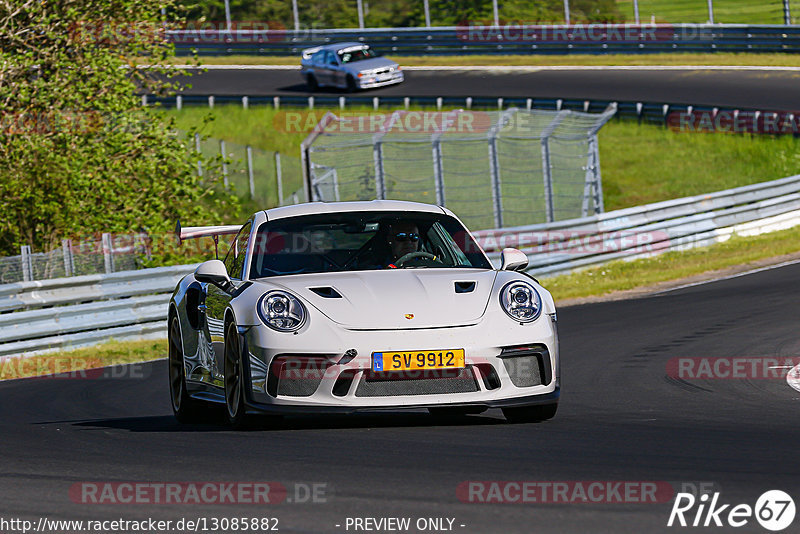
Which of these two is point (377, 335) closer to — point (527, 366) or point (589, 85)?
point (527, 366)

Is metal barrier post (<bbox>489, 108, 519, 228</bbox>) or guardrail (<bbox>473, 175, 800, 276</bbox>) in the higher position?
metal barrier post (<bbox>489, 108, 519, 228</bbox>)

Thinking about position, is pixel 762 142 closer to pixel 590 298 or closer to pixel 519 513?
pixel 590 298

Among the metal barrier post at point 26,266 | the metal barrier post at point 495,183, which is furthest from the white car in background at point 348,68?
the metal barrier post at point 26,266

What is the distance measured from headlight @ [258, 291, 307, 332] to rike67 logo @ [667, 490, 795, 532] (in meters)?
2.85

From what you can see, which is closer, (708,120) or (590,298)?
(590,298)

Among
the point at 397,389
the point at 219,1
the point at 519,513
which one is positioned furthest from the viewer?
the point at 219,1

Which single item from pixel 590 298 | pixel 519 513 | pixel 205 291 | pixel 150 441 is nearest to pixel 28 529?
pixel 519 513

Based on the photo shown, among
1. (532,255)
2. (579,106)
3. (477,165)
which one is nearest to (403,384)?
(532,255)

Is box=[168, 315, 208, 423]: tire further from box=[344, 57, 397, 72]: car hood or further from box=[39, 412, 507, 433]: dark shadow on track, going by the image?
box=[344, 57, 397, 72]: car hood

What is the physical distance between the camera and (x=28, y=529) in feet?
17.3

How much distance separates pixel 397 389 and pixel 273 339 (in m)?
0.72

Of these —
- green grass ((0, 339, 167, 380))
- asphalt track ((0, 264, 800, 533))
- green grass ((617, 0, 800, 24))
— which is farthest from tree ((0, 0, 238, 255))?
green grass ((617, 0, 800, 24))

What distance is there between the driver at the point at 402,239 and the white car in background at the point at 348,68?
3401 cm

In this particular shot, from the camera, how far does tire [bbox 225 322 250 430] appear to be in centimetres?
775
